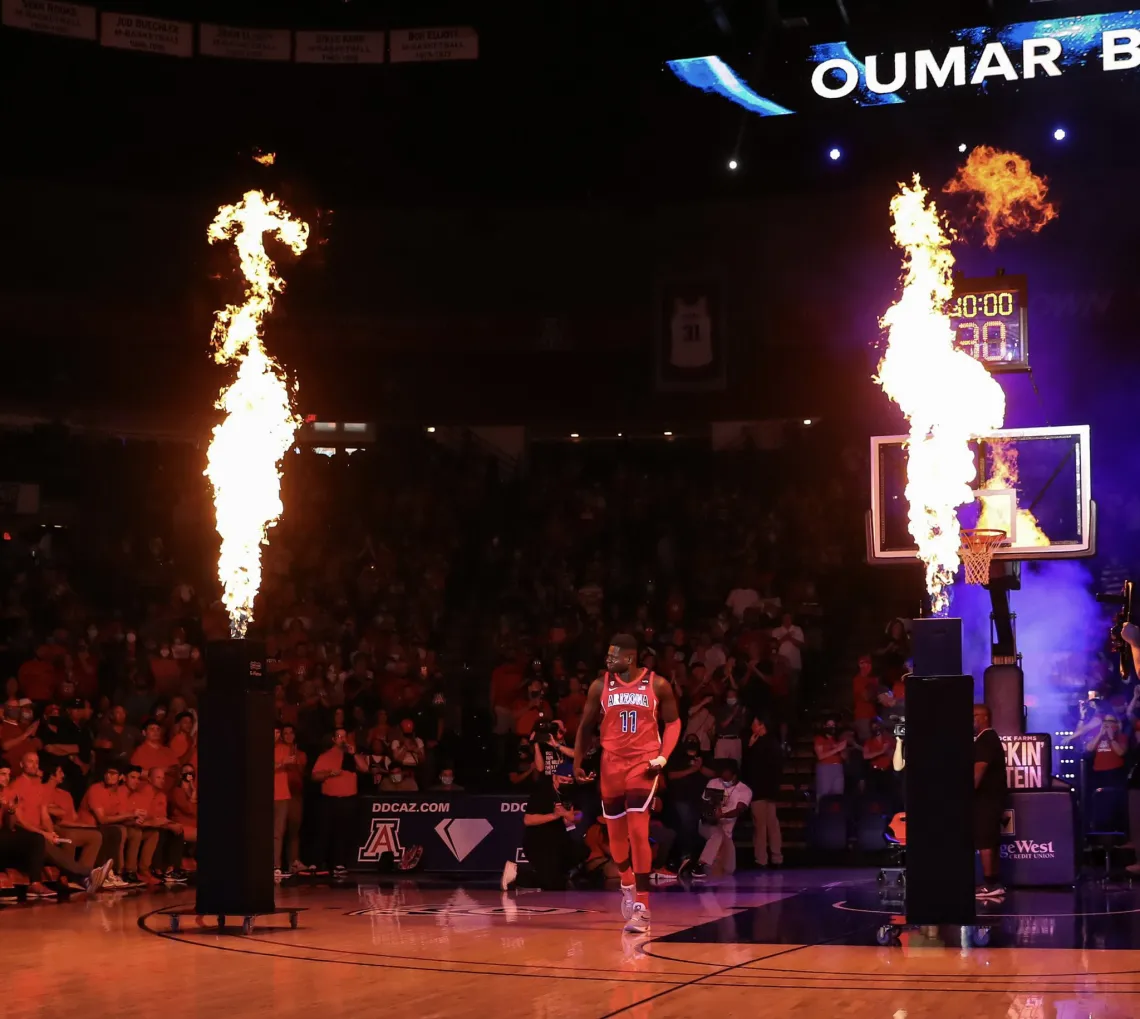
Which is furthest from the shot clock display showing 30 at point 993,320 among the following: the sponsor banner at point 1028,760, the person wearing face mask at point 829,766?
the person wearing face mask at point 829,766

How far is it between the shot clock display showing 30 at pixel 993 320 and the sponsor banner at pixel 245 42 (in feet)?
37.1

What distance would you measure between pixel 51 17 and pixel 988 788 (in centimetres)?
1664

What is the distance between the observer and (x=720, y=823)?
16.9 m

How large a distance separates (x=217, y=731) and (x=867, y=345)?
55.0ft

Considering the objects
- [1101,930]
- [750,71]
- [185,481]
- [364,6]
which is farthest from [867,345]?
[1101,930]

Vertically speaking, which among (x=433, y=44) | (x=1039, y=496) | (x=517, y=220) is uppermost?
(x=433, y=44)

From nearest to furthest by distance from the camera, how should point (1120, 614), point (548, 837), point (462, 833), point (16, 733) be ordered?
point (1120, 614) < point (548, 837) < point (16, 733) < point (462, 833)

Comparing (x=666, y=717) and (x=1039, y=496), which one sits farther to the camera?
(x=1039, y=496)

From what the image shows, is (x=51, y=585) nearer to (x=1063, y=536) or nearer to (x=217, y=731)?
(x=217, y=731)

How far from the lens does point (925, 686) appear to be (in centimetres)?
1030

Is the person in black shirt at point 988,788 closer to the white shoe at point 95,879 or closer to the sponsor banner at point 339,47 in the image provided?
the white shoe at point 95,879

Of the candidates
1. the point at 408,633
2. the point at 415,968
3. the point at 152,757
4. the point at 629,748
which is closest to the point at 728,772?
the point at 629,748

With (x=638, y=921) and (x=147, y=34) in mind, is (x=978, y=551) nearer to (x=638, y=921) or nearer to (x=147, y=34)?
(x=638, y=921)

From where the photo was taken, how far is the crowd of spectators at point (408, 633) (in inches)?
652
